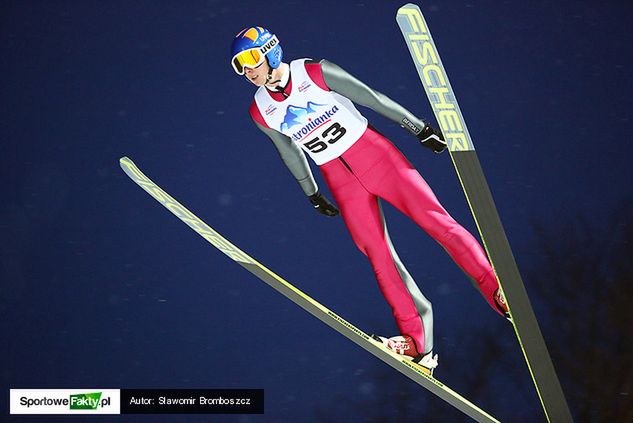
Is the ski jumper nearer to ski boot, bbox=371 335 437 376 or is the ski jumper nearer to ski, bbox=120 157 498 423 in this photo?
ski boot, bbox=371 335 437 376

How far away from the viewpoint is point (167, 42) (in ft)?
Result: 14.3

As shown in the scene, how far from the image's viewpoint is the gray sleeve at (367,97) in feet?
11.0

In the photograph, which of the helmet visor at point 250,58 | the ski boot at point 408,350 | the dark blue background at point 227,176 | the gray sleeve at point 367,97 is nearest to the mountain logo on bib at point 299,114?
the gray sleeve at point 367,97

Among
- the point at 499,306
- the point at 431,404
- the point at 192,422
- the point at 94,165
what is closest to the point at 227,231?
the point at 94,165

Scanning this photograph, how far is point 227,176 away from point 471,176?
1831mm

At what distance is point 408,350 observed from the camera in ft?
11.3

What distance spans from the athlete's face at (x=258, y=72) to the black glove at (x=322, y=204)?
0.58 meters

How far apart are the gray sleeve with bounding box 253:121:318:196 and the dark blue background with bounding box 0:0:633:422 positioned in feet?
1.92

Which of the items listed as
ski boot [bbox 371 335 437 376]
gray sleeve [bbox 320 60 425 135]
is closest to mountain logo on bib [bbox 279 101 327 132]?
gray sleeve [bbox 320 60 425 135]

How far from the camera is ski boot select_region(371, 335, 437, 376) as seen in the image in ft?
11.2

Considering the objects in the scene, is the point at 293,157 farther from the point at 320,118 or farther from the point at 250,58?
the point at 250,58

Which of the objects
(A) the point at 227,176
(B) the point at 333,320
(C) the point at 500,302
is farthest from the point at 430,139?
(A) the point at 227,176

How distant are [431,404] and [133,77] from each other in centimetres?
268

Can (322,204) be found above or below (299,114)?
below
